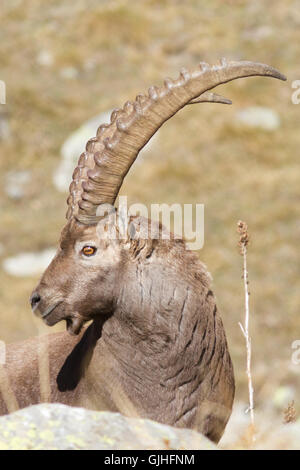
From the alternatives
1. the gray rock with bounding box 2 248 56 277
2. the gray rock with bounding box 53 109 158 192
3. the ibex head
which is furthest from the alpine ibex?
the gray rock with bounding box 53 109 158 192

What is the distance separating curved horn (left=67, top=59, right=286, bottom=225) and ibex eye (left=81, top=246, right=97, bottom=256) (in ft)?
0.84

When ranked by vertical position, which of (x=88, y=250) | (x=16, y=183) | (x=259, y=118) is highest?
(x=259, y=118)

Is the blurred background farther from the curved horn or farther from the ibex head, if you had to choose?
the curved horn

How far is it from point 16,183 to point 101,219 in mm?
20390

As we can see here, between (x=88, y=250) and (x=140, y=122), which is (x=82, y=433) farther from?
(x=140, y=122)

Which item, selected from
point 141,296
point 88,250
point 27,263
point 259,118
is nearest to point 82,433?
point 141,296

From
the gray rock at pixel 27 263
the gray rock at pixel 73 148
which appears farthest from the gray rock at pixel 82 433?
the gray rock at pixel 73 148

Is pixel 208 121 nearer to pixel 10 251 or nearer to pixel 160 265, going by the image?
pixel 10 251

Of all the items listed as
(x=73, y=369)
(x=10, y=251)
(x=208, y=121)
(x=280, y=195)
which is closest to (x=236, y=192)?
(x=280, y=195)

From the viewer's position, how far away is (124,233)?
28.7 feet

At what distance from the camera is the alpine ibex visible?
8.60 metres

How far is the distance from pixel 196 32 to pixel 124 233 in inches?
Answer: 1033

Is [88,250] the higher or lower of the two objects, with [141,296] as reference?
higher

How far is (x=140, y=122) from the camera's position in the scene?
8.63 meters
